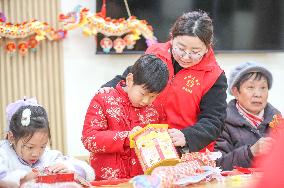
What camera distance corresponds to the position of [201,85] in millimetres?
1870

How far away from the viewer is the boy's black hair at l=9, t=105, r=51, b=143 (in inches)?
67.9

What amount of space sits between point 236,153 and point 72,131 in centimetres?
224

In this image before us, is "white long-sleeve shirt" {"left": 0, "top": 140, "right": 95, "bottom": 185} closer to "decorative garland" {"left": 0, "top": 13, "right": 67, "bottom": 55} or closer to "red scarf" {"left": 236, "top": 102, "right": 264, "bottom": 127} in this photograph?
"red scarf" {"left": 236, "top": 102, "right": 264, "bottom": 127}

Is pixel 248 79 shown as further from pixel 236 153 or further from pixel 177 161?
pixel 177 161

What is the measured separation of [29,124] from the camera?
1.74 m

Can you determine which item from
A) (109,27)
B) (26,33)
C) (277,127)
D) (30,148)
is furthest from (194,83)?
(26,33)

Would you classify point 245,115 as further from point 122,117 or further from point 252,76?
point 122,117

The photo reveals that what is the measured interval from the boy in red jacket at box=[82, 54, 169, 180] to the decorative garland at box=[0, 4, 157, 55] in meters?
2.12

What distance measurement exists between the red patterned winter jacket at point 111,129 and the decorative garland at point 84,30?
215cm

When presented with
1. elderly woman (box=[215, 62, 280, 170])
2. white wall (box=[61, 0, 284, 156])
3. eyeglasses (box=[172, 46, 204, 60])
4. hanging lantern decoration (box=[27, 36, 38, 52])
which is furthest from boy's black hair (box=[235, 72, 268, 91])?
hanging lantern decoration (box=[27, 36, 38, 52])

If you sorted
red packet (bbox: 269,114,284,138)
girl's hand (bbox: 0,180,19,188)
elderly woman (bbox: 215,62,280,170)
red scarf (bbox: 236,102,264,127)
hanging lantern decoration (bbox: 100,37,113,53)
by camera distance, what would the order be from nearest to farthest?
red packet (bbox: 269,114,284,138)
girl's hand (bbox: 0,180,19,188)
elderly woman (bbox: 215,62,280,170)
red scarf (bbox: 236,102,264,127)
hanging lantern decoration (bbox: 100,37,113,53)

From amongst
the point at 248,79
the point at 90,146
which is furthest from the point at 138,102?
the point at 248,79

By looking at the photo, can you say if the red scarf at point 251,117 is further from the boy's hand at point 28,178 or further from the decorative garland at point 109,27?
the decorative garland at point 109,27

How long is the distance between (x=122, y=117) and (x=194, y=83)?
12.7 inches
